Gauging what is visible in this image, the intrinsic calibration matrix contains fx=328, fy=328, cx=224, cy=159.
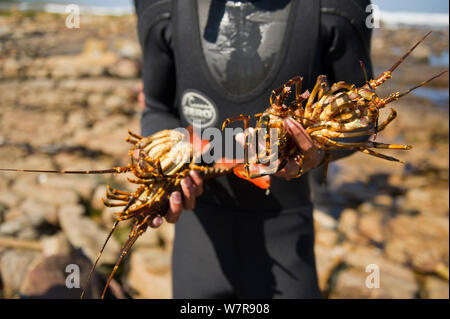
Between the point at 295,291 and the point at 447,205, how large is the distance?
4.42m

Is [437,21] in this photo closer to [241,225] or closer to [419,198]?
[419,198]

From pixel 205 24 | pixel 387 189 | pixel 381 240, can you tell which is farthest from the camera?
pixel 387 189

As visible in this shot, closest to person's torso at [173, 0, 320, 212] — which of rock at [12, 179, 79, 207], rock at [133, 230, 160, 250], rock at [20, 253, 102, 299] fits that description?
rock at [20, 253, 102, 299]

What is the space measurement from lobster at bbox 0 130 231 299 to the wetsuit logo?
0.19 meters

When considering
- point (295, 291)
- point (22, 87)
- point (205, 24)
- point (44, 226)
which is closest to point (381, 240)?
point (295, 291)

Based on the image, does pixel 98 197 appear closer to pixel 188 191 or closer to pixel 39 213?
pixel 39 213

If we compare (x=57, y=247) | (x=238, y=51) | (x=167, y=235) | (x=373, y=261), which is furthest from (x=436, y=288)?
(x=57, y=247)

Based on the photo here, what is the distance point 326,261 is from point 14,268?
3910 millimetres

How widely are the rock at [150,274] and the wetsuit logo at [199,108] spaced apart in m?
2.35

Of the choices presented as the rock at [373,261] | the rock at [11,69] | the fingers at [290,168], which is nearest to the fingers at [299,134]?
the fingers at [290,168]

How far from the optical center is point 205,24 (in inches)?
87.3

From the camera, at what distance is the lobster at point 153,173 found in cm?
210

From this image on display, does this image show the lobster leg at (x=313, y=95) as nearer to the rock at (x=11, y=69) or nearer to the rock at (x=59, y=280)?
the rock at (x=59, y=280)

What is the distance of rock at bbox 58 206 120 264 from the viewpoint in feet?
14.3
